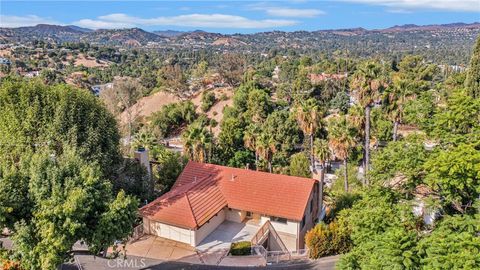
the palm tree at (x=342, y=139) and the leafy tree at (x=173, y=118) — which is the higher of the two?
the palm tree at (x=342, y=139)

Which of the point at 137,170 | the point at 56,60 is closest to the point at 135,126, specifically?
the point at 137,170

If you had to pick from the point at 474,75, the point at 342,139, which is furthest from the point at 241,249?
the point at 474,75

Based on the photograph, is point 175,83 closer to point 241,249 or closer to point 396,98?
point 396,98

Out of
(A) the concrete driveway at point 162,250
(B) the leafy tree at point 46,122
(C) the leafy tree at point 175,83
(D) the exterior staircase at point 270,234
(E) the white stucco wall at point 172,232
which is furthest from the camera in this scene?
(C) the leafy tree at point 175,83

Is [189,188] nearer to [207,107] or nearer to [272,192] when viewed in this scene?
[272,192]

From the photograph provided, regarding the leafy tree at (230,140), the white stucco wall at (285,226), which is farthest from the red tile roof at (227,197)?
the leafy tree at (230,140)

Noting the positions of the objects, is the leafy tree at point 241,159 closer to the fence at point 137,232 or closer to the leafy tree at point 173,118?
the fence at point 137,232

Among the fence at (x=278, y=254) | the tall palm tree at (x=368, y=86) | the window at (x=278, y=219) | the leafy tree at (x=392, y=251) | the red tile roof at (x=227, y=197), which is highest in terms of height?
the tall palm tree at (x=368, y=86)
